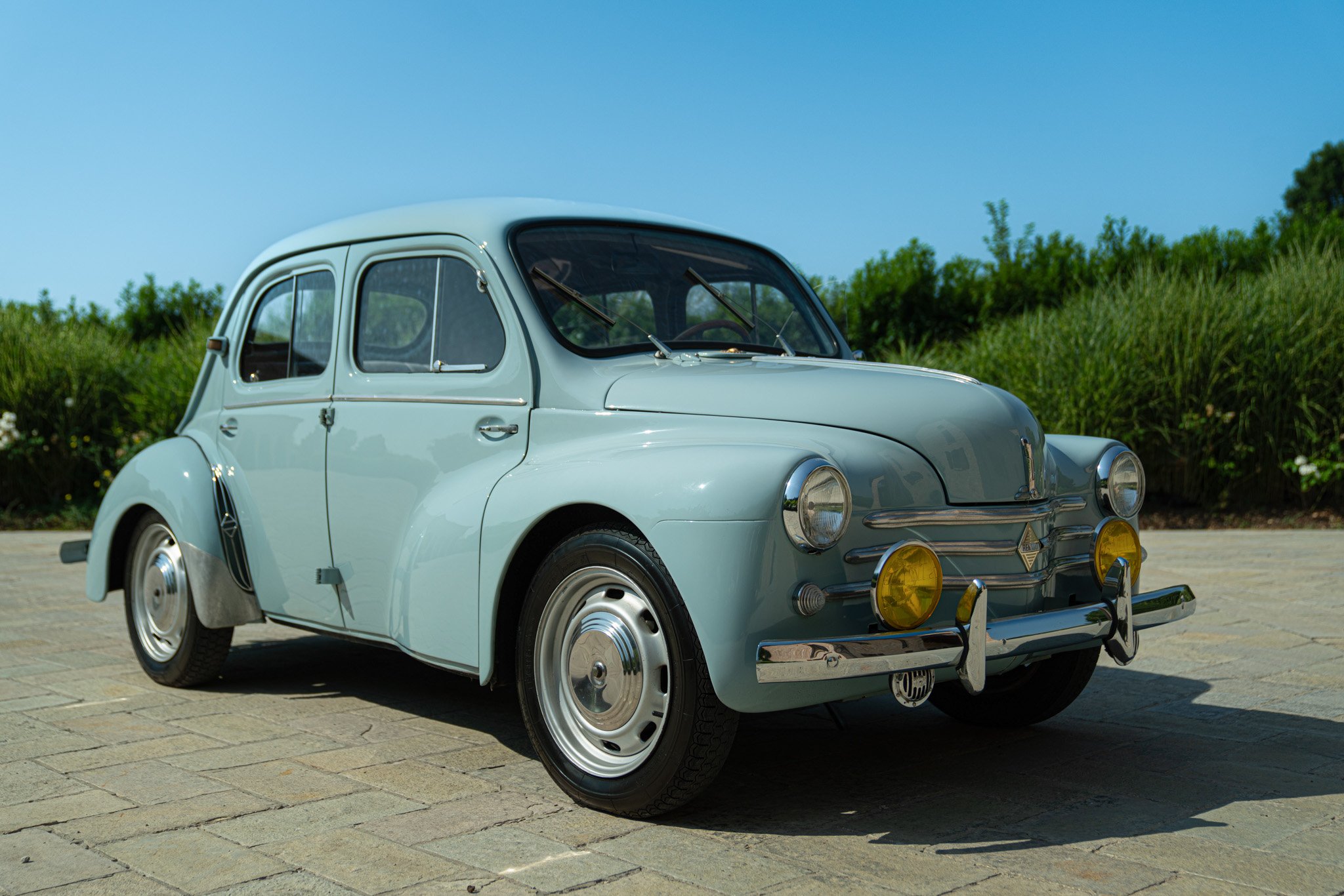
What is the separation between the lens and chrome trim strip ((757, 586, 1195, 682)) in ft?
9.03

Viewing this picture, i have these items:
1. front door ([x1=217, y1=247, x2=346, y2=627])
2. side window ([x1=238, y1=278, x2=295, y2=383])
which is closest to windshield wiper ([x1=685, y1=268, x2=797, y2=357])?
front door ([x1=217, y1=247, x2=346, y2=627])

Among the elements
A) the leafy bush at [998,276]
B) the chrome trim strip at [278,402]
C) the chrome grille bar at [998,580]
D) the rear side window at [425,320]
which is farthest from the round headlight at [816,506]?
the leafy bush at [998,276]

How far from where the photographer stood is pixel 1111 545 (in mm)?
3600

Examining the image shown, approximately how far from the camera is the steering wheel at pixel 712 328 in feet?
13.4

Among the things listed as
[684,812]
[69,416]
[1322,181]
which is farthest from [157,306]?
[1322,181]

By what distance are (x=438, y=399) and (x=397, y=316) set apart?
49 centimetres

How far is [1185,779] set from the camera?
3.54 meters

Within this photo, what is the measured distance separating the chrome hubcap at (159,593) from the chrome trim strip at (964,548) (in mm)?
3081

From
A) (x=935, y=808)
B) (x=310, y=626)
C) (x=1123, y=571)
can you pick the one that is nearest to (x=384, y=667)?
(x=310, y=626)

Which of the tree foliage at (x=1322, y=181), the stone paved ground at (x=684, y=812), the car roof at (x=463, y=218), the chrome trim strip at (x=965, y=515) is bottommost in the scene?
the stone paved ground at (x=684, y=812)

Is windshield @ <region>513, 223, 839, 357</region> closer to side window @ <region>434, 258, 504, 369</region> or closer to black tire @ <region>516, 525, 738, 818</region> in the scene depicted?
side window @ <region>434, 258, 504, 369</region>

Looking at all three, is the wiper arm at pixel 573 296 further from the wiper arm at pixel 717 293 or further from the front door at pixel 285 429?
the front door at pixel 285 429

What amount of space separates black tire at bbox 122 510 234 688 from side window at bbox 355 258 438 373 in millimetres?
1325

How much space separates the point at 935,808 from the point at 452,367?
6.89ft
